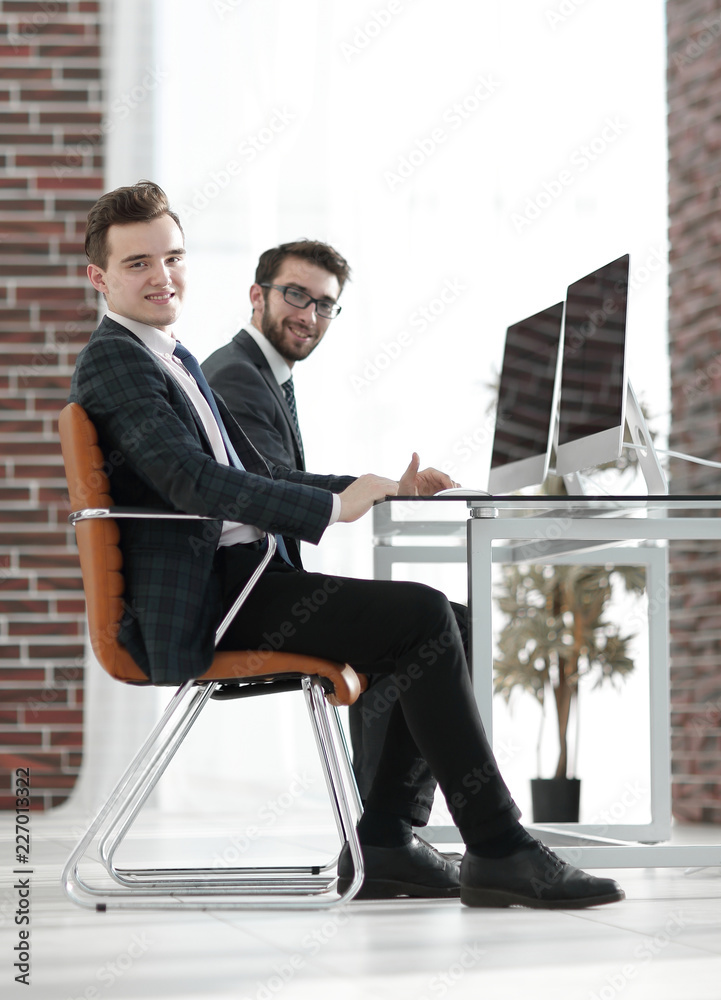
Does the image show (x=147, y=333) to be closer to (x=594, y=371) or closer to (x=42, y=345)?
(x=594, y=371)

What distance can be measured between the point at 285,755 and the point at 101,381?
251cm

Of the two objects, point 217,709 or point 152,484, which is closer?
point 152,484

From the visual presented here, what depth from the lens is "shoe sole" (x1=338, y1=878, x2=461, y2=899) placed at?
216 cm

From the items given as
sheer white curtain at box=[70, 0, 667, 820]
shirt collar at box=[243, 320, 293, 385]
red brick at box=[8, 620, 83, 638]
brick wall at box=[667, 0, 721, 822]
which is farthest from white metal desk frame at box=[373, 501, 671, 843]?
red brick at box=[8, 620, 83, 638]

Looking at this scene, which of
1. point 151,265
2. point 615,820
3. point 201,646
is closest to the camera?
point 201,646

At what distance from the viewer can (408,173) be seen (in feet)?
14.9

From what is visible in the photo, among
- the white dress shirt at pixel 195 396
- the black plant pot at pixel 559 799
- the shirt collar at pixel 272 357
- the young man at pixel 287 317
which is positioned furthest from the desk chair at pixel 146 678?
the black plant pot at pixel 559 799

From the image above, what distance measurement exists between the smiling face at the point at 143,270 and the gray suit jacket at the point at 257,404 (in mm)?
481

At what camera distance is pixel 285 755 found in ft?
14.1

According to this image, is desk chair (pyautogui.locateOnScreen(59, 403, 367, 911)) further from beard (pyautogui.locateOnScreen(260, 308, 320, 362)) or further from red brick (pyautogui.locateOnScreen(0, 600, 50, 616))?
red brick (pyautogui.locateOnScreen(0, 600, 50, 616))

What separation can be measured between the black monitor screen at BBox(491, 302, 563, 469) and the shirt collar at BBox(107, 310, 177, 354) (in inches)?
39.3

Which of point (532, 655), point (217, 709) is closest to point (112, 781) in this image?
point (217, 709)

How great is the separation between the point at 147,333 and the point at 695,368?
96.5 inches

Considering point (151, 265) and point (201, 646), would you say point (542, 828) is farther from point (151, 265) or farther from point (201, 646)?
point (151, 265)
